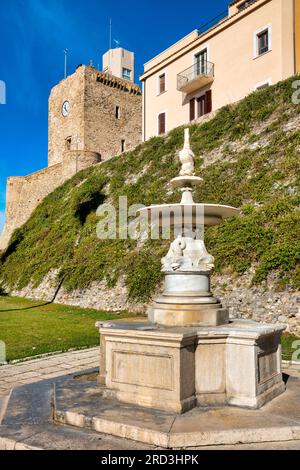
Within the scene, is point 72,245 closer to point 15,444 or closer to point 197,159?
point 197,159

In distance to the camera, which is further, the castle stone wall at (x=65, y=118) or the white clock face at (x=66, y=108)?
the white clock face at (x=66, y=108)

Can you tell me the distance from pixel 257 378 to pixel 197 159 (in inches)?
610

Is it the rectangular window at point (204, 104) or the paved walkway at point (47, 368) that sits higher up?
the rectangular window at point (204, 104)

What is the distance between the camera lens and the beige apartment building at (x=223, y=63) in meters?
20.1

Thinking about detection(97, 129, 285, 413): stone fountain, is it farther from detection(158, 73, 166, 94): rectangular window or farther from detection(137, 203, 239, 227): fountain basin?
detection(158, 73, 166, 94): rectangular window

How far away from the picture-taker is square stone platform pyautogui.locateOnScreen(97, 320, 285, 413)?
470 cm

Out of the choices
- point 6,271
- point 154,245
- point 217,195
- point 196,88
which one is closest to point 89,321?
point 154,245

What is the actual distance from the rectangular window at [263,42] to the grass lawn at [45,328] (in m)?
15.2

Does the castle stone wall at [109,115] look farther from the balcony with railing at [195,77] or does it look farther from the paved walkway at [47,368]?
the paved walkway at [47,368]

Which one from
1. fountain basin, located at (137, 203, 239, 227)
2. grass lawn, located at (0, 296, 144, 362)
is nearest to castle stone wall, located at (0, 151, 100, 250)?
grass lawn, located at (0, 296, 144, 362)

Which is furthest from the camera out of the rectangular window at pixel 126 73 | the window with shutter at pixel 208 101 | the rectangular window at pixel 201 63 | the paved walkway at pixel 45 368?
the rectangular window at pixel 126 73

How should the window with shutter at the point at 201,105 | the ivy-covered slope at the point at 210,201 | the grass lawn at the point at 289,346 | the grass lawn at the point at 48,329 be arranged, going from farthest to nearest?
the window with shutter at the point at 201,105 < the ivy-covered slope at the point at 210,201 < the grass lawn at the point at 48,329 < the grass lawn at the point at 289,346

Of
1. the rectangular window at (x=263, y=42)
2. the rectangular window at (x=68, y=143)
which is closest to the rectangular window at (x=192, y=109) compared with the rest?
→ the rectangular window at (x=263, y=42)

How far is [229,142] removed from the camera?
19031mm
